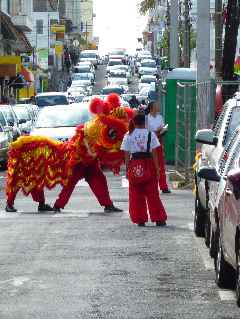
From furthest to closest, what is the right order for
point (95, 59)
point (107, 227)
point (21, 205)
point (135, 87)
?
point (95, 59) → point (135, 87) → point (21, 205) → point (107, 227)

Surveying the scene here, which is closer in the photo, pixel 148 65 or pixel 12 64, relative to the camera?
pixel 12 64

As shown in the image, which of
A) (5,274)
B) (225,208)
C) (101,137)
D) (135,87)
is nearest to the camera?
(225,208)

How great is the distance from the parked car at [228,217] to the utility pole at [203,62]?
13.2 metres

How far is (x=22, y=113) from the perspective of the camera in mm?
45562

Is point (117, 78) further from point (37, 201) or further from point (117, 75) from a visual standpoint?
point (37, 201)

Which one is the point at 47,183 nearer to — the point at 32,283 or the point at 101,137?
the point at 101,137

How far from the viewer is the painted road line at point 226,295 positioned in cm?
1149

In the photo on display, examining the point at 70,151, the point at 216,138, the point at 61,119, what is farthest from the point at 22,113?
the point at 216,138

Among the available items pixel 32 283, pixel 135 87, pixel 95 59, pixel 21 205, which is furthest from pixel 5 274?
pixel 95 59

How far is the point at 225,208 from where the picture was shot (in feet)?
38.8

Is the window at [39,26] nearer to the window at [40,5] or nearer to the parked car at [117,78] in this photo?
the window at [40,5]

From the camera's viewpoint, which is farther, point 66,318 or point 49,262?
point 49,262

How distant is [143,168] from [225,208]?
21.2 ft

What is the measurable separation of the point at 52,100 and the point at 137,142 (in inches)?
1626
